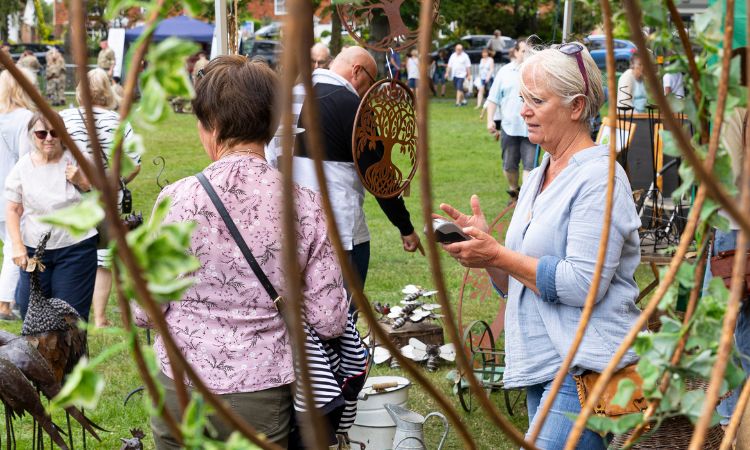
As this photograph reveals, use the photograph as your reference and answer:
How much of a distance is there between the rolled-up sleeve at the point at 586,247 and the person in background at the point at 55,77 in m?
23.5

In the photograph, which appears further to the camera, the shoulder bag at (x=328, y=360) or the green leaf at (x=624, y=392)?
the shoulder bag at (x=328, y=360)

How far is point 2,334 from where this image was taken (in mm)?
2928

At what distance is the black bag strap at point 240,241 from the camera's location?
2.28 meters

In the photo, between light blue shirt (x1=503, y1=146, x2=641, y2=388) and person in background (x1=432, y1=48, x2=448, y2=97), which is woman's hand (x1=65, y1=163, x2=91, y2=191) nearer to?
light blue shirt (x1=503, y1=146, x2=641, y2=388)

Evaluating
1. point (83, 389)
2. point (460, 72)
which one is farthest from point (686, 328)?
point (460, 72)

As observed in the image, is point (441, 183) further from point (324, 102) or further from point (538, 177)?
point (538, 177)

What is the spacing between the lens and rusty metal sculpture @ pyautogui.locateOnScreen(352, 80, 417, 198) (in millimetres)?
3936

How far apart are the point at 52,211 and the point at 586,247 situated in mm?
3427

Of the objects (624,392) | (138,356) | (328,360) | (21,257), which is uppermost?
(138,356)

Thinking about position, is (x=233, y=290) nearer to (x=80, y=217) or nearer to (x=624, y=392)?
(x=624, y=392)

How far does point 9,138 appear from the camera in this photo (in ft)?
19.8

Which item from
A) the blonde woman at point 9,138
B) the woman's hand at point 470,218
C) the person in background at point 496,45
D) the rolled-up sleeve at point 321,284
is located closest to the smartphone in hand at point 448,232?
the woman's hand at point 470,218

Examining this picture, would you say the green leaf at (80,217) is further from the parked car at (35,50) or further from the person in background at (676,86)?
the parked car at (35,50)

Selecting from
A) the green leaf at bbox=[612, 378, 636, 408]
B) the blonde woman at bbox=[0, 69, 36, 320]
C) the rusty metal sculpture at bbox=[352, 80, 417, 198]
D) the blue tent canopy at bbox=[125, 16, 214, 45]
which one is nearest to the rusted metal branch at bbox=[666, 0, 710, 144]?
the green leaf at bbox=[612, 378, 636, 408]
